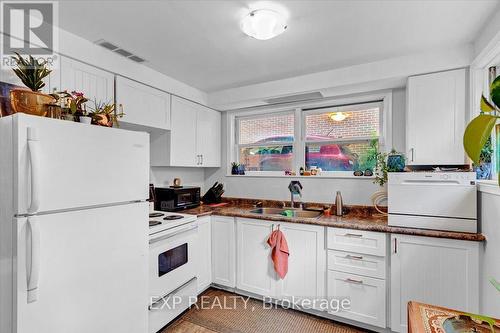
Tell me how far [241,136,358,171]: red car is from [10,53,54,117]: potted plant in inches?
97.9

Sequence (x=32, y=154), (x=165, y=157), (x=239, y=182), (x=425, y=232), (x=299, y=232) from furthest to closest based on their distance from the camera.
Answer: (x=239, y=182), (x=165, y=157), (x=299, y=232), (x=425, y=232), (x=32, y=154)

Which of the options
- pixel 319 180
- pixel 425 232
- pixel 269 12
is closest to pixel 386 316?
pixel 425 232

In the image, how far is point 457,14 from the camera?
166cm

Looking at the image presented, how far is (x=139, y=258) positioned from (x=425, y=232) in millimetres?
2160

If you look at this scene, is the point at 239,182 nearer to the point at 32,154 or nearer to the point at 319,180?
the point at 319,180

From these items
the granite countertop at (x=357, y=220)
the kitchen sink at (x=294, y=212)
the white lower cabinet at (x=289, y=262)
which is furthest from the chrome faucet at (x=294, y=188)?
the white lower cabinet at (x=289, y=262)

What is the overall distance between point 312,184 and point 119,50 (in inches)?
95.6

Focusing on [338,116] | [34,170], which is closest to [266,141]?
[338,116]

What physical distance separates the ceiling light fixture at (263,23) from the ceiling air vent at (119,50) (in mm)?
1095

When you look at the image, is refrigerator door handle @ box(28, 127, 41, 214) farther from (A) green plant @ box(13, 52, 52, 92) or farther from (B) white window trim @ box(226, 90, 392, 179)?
(B) white window trim @ box(226, 90, 392, 179)

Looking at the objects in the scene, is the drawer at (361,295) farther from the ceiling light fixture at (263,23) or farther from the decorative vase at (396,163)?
the ceiling light fixture at (263,23)

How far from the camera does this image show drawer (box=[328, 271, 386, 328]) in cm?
211

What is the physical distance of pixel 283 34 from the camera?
192cm

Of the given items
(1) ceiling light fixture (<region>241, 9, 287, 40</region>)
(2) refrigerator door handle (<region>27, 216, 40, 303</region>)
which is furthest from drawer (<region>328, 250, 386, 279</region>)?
(2) refrigerator door handle (<region>27, 216, 40, 303</region>)
